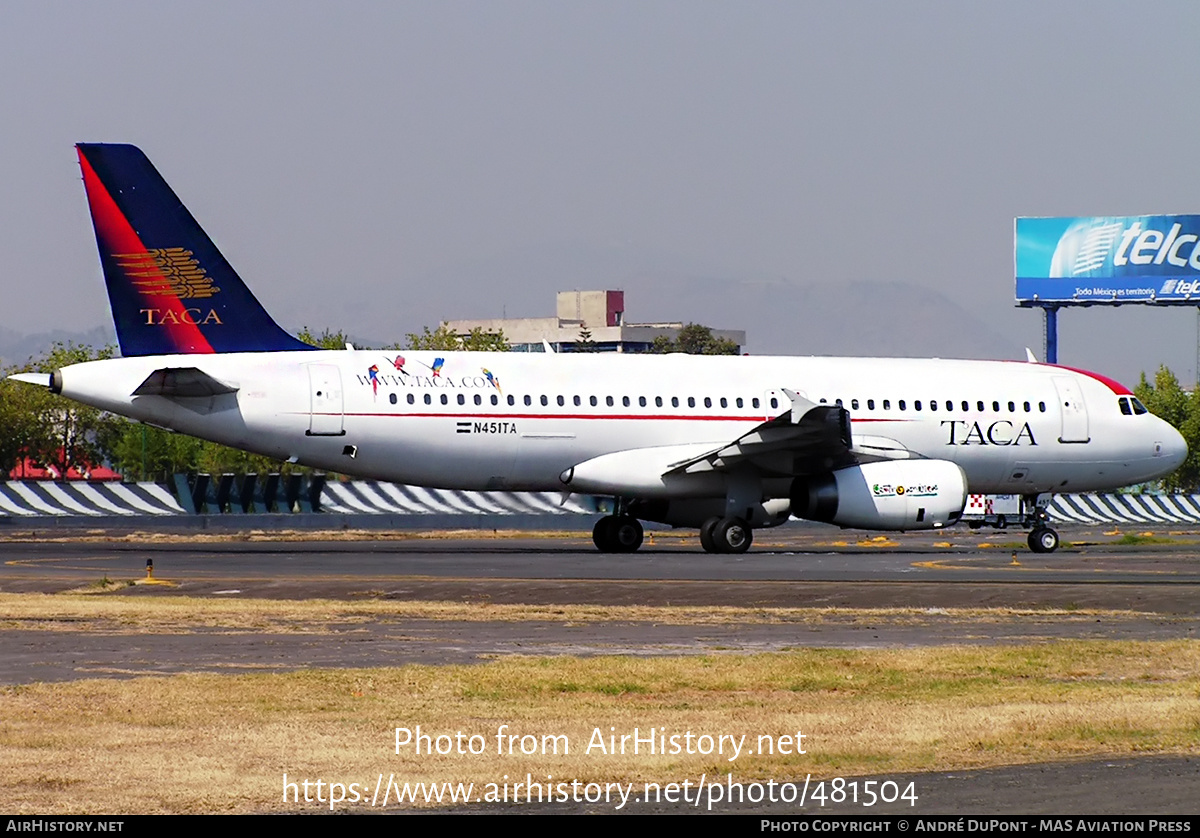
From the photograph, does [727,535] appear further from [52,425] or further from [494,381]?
[52,425]

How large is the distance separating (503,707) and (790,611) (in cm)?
952

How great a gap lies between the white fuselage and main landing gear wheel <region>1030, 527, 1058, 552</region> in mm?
1334

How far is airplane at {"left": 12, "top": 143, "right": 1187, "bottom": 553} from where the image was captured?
32.7 meters

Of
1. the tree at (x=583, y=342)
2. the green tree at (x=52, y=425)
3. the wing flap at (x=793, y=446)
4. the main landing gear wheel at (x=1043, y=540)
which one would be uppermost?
the tree at (x=583, y=342)

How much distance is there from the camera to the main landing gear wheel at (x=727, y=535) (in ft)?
116

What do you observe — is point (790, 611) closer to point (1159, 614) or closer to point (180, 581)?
point (1159, 614)

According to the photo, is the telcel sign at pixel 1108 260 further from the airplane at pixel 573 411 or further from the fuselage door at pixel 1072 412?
the airplane at pixel 573 411

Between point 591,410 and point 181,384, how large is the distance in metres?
8.44

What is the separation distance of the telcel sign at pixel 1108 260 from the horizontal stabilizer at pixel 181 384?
2504 inches

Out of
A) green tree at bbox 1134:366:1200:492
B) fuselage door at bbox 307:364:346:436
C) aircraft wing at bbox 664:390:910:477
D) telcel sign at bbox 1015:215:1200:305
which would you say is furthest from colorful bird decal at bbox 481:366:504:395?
green tree at bbox 1134:366:1200:492

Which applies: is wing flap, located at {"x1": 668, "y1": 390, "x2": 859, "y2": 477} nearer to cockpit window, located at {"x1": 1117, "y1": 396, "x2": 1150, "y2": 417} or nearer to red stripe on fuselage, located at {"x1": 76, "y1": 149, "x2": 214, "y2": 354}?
cockpit window, located at {"x1": 1117, "y1": 396, "x2": 1150, "y2": 417}

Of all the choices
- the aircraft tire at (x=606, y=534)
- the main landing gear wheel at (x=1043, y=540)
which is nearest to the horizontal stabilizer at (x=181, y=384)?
the aircraft tire at (x=606, y=534)

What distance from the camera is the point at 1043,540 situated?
39.0m
